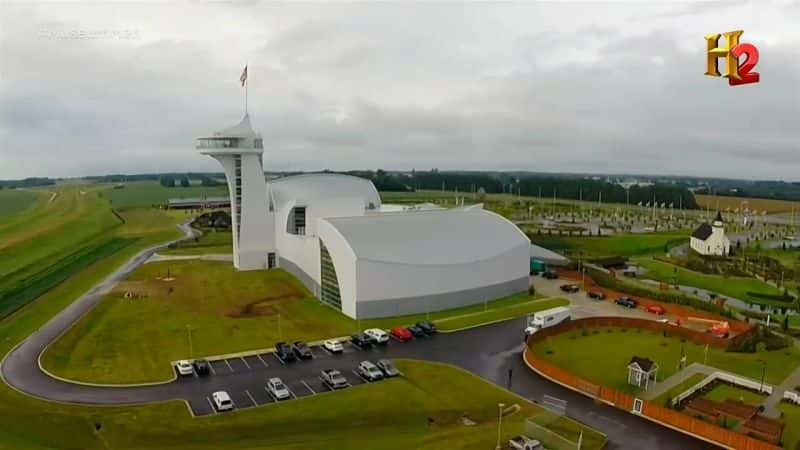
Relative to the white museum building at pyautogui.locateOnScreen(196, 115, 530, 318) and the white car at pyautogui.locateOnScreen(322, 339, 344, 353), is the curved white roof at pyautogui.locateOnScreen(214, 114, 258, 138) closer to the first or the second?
the white museum building at pyautogui.locateOnScreen(196, 115, 530, 318)

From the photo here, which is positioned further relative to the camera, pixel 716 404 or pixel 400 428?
pixel 716 404

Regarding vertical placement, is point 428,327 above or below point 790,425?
above

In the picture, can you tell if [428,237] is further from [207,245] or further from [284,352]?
[207,245]

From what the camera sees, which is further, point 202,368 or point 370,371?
point 202,368

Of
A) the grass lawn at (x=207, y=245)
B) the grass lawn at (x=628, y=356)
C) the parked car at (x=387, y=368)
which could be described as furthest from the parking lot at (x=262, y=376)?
the grass lawn at (x=207, y=245)

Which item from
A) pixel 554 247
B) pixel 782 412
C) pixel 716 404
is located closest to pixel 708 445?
pixel 716 404

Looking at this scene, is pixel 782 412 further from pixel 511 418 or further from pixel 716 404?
pixel 511 418

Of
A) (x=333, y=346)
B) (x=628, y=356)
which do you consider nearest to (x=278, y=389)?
(x=333, y=346)
